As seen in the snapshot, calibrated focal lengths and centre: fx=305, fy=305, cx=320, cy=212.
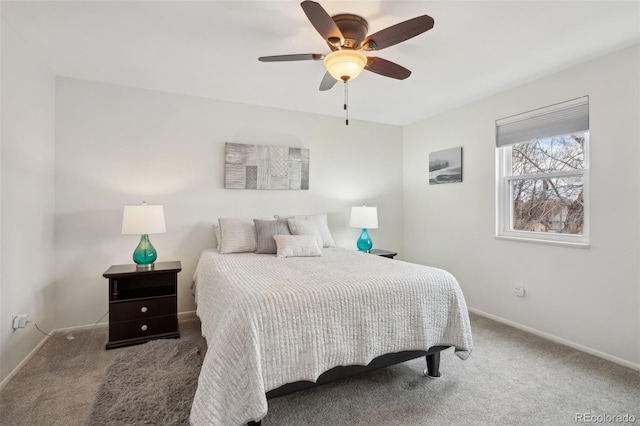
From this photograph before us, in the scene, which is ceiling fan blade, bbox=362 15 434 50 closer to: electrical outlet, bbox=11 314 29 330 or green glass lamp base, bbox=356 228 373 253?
green glass lamp base, bbox=356 228 373 253

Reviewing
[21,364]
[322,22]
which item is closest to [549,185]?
[322,22]

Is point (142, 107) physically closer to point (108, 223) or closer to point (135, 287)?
point (108, 223)

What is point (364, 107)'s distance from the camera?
12.4ft

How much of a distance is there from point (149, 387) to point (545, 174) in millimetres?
3676

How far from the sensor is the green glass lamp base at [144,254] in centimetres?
281

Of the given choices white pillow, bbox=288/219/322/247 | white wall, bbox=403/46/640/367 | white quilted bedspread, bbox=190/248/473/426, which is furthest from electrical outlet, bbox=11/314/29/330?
white wall, bbox=403/46/640/367

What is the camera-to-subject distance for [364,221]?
3775 mm

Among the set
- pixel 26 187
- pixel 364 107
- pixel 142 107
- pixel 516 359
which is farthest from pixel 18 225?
pixel 516 359

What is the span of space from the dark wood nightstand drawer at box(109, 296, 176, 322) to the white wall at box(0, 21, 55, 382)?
59cm

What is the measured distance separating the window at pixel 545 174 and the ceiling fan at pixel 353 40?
164 centimetres

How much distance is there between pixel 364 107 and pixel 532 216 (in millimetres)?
2187

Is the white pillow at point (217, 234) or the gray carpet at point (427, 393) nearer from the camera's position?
the gray carpet at point (427, 393)

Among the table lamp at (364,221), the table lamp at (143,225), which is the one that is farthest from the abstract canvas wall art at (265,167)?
the table lamp at (143,225)

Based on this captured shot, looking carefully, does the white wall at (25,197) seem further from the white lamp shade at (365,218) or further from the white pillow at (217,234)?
the white lamp shade at (365,218)
